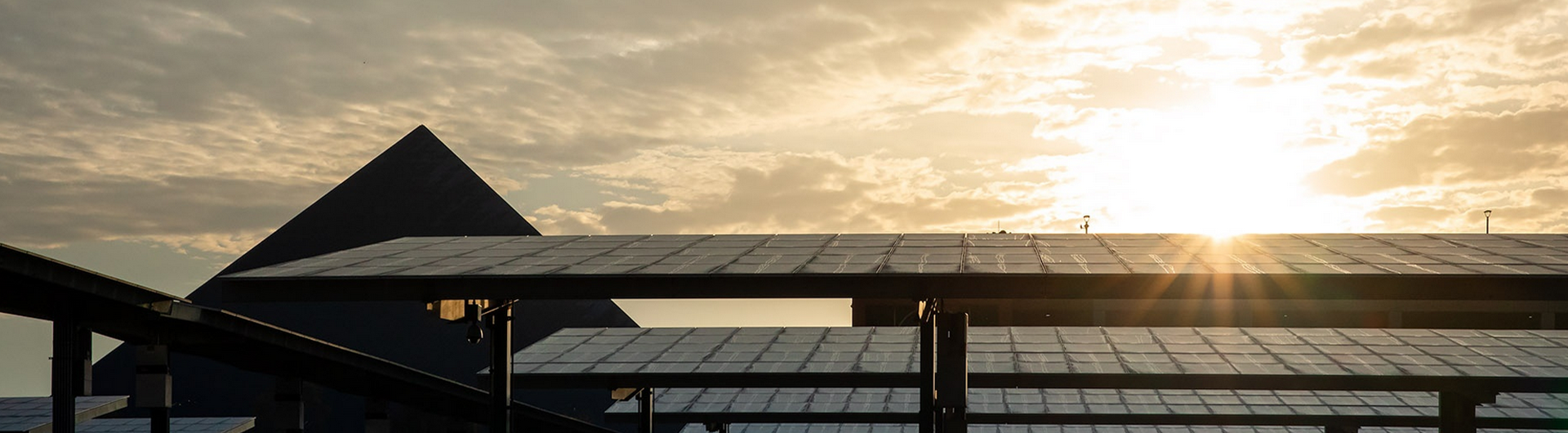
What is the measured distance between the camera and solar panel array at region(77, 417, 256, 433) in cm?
3050

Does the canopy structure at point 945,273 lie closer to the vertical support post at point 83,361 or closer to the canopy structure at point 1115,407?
the vertical support post at point 83,361

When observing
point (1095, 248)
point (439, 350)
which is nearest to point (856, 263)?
point (1095, 248)

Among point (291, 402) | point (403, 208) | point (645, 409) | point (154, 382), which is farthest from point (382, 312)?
point (154, 382)

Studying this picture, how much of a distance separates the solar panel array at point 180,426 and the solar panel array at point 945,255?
1601 cm

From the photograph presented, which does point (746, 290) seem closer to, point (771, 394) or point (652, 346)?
point (652, 346)

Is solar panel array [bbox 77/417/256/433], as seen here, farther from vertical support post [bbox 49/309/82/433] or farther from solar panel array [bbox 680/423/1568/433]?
vertical support post [bbox 49/309/82/433]

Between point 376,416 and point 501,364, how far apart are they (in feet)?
32.9

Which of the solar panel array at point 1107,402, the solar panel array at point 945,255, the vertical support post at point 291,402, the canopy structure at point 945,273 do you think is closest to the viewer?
the canopy structure at point 945,273

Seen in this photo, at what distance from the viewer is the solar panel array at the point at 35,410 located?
25.7 m

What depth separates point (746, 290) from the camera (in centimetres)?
1288

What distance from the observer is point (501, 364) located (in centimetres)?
1387

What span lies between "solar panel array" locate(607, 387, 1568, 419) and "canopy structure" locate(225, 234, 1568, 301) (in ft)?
34.0

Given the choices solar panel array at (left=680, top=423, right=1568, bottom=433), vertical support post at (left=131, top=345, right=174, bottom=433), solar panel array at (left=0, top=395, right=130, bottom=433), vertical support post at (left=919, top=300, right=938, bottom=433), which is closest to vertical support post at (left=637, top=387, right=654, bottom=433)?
solar panel array at (left=680, top=423, right=1568, bottom=433)

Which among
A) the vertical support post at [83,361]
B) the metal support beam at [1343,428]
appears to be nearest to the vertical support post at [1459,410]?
the metal support beam at [1343,428]
